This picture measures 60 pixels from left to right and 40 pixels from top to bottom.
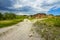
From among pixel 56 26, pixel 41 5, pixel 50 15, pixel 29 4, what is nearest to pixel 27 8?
pixel 29 4

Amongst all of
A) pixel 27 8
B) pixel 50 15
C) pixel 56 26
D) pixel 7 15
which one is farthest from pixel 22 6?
pixel 56 26

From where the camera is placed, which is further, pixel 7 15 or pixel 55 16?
pixel 7 15

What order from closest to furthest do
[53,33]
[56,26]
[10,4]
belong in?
[53,33]
[56,26]
[10,4]

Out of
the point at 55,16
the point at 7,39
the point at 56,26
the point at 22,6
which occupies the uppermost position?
the point at 22,6

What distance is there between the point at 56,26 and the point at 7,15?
1597 millimetres

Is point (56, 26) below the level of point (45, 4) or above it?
below

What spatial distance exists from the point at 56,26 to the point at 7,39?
1.46 metres

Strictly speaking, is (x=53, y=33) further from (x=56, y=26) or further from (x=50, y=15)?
(x=50, y=15)

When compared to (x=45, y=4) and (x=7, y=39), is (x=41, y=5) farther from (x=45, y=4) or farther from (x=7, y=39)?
(x=7, y=39)

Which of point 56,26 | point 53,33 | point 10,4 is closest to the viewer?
point 53,33

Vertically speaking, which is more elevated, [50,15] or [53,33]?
[50,15]

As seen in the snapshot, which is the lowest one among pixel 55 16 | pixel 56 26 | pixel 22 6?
pixel 56 26

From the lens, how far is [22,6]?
4.61 metres

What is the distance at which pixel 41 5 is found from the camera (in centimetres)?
458
